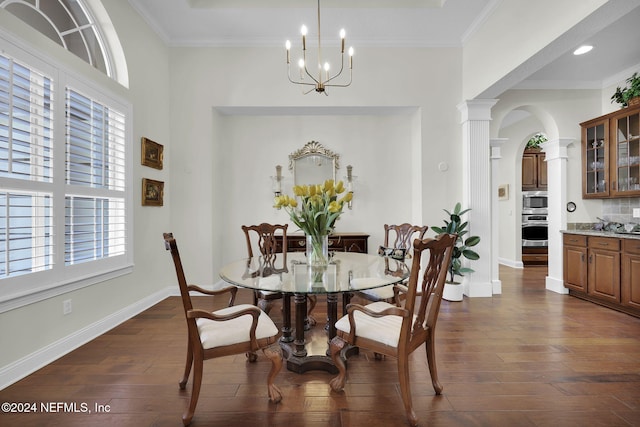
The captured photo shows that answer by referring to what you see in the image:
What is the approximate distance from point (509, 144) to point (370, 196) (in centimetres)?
345

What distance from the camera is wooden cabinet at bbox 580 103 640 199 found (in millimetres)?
3688

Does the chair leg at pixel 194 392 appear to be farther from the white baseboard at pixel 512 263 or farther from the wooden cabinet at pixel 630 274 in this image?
the white baseboard at pixel 512 263

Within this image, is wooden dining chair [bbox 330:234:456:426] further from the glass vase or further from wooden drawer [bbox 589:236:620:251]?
wooden drawer [bbox 589:236:620:251]

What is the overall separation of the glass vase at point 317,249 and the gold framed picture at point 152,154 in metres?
2.42

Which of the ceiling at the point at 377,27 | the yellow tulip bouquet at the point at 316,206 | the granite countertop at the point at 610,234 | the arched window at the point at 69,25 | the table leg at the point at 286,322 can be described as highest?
the ceiling at the point at 377,27

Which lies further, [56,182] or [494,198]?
[494,198]

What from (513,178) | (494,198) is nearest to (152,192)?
(494,198)

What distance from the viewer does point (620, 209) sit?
4066mm

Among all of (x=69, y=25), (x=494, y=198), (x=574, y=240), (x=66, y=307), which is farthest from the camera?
(x=494, y=198)

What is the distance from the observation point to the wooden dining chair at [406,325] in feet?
5.18

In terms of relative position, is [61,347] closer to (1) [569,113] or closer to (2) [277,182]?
(2) [277,182]

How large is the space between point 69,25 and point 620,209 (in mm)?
6662

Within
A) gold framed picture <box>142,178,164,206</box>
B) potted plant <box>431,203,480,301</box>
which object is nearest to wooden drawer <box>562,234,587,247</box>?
potted plant <box>431,203,480,301</box>

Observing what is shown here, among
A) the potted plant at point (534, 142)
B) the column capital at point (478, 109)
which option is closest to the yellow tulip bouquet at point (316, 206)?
the column capital at point (478, 109)
